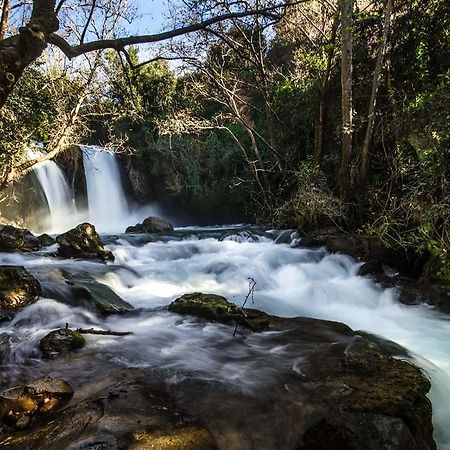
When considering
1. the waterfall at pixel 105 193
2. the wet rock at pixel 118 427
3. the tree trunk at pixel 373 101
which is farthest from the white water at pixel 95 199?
the wet rock at pixel 118 427

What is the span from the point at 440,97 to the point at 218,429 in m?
5.54

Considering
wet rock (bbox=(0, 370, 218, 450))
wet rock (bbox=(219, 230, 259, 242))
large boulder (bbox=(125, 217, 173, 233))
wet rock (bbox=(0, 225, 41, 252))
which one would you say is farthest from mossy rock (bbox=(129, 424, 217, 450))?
large boulder (bbox=(125, 217, 173, 233))

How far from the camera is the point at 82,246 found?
9.19 m

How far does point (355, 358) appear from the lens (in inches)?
139

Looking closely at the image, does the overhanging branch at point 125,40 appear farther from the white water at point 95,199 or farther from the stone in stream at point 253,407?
the white water at point 95,199

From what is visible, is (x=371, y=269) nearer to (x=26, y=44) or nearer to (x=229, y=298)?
(x=229, y=298)

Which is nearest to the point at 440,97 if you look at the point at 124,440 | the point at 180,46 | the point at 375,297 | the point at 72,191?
the point at 375,297

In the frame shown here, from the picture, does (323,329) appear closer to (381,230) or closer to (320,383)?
(320,383)

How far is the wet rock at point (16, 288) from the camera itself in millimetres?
5070

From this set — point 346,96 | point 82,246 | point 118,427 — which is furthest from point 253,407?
point 346,96

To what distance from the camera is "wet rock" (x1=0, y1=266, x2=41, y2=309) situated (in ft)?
16.6

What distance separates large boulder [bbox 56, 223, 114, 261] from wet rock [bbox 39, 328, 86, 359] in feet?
16.7

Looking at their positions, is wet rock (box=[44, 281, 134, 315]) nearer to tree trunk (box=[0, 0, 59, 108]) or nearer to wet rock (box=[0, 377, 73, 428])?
wet rock (box=[0, 377, 73, 428])

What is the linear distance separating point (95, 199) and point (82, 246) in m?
10.5
